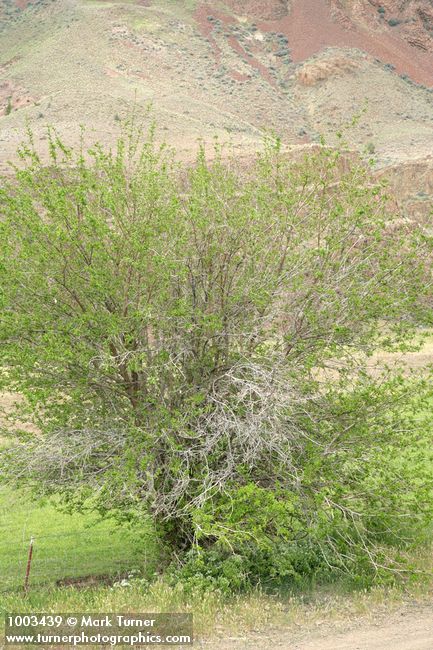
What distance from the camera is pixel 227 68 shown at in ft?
238

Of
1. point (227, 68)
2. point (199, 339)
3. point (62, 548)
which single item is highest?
point (199, 339)

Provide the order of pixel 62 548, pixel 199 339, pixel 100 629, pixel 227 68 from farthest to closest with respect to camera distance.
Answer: pixel 227 68, pixel 62 548, pixel 199 339, pixel 100 629

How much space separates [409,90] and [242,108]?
72.0 feet

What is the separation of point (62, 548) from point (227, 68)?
6573cm

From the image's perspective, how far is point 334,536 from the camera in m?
9.86

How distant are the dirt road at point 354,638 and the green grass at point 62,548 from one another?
311 centimetres

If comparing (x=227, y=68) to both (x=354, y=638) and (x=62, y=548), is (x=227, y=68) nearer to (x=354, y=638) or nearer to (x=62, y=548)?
(x=62, y=548)

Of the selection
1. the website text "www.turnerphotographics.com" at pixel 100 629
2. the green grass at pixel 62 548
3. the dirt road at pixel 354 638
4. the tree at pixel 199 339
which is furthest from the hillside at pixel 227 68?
the dirt road at pixel 354 638

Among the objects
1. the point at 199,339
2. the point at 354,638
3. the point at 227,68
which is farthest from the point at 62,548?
the point at 227,68

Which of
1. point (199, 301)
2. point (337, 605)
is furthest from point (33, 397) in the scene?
point (337, 605)

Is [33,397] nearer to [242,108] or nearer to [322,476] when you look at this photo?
[322,476]

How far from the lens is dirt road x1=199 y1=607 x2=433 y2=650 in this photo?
7574 mm

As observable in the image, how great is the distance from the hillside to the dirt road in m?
40.1

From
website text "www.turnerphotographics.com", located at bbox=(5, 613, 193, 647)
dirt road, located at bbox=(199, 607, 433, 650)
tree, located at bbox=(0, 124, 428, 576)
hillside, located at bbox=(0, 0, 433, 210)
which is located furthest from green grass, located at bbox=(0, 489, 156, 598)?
hillside, located at bbox=(0, 0, 433, 210)
